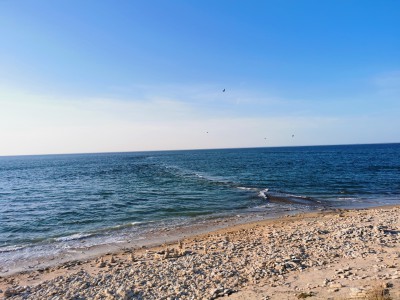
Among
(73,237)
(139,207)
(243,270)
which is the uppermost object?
(243,270)

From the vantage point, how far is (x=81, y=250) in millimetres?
16812

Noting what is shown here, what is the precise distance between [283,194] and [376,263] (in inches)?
916

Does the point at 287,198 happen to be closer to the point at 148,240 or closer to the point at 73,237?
the point at 148,240

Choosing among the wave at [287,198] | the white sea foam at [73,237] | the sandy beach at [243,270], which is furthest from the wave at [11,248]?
the wave at [287,198]

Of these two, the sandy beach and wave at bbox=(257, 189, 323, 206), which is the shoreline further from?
Answer: wave at bbox=(257, 189, 323, 206)

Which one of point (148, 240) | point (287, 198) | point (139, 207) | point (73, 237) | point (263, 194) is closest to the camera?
point (148, 240)

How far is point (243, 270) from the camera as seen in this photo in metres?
11.4

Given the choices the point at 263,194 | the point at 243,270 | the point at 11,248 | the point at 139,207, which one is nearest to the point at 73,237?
the point at 11,248

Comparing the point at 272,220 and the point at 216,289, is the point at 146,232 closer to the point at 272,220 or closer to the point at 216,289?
the point at 272,220

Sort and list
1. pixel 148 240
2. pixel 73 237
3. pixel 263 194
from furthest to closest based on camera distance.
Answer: pixel 263 194
pixel 73 237
pixel 148 240

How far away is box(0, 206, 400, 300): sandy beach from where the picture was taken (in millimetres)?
9477

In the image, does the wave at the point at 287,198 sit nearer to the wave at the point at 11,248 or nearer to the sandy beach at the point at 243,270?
the sandy beach at the point at 243,270

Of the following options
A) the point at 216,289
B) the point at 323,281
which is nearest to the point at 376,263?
the point at 323,281

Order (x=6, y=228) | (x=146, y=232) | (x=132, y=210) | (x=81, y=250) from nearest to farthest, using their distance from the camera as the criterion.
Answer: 1. (x=81, y=250)
2. (x=146, y=232)
3. (x=6, y=228)
4. (x=132, y=210)
